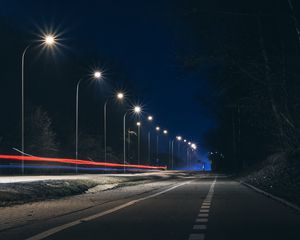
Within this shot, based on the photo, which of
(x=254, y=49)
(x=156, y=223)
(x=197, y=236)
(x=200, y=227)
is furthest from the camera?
(x=254, y=49)

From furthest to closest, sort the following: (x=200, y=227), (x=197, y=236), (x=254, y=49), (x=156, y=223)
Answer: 1. (x=254, y=49)
2. (x=156, y=223)
3. (x=200, y=227)
4. (x=197, y=236)

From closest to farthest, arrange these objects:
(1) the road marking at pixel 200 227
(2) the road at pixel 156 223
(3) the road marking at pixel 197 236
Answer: (3) the road marking at pixel 197 236 → (2) the road at pixel 156 223 → (1) the road marking at pixel 200 227

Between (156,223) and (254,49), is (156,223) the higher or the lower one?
the lower one

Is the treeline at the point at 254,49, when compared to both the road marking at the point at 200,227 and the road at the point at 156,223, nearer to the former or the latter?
the road at the point at 156,223

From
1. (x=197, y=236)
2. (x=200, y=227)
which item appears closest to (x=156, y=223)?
(x=200, y=227)

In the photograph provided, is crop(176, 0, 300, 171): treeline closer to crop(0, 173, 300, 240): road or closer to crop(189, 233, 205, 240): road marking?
crop(0, 173, 300, 240): road

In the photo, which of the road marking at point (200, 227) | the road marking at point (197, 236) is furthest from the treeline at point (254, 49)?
the road marking at point (197, 236)

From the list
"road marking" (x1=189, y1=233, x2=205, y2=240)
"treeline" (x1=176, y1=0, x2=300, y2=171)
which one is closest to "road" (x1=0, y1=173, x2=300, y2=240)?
"road marking" (x1=189, y1=233, x2=205, y2=240)

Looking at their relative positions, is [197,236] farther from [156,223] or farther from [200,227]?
[156,223]

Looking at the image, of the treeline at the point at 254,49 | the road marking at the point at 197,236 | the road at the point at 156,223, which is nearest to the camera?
the road marking at the point at 197,236

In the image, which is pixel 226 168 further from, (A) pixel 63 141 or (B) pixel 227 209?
(B) pixel 227 209

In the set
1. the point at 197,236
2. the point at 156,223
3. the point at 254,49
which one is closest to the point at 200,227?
the point at 156,223

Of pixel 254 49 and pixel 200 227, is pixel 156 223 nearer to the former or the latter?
pixel 200 227

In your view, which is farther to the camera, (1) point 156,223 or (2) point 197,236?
(1) point 156,223
